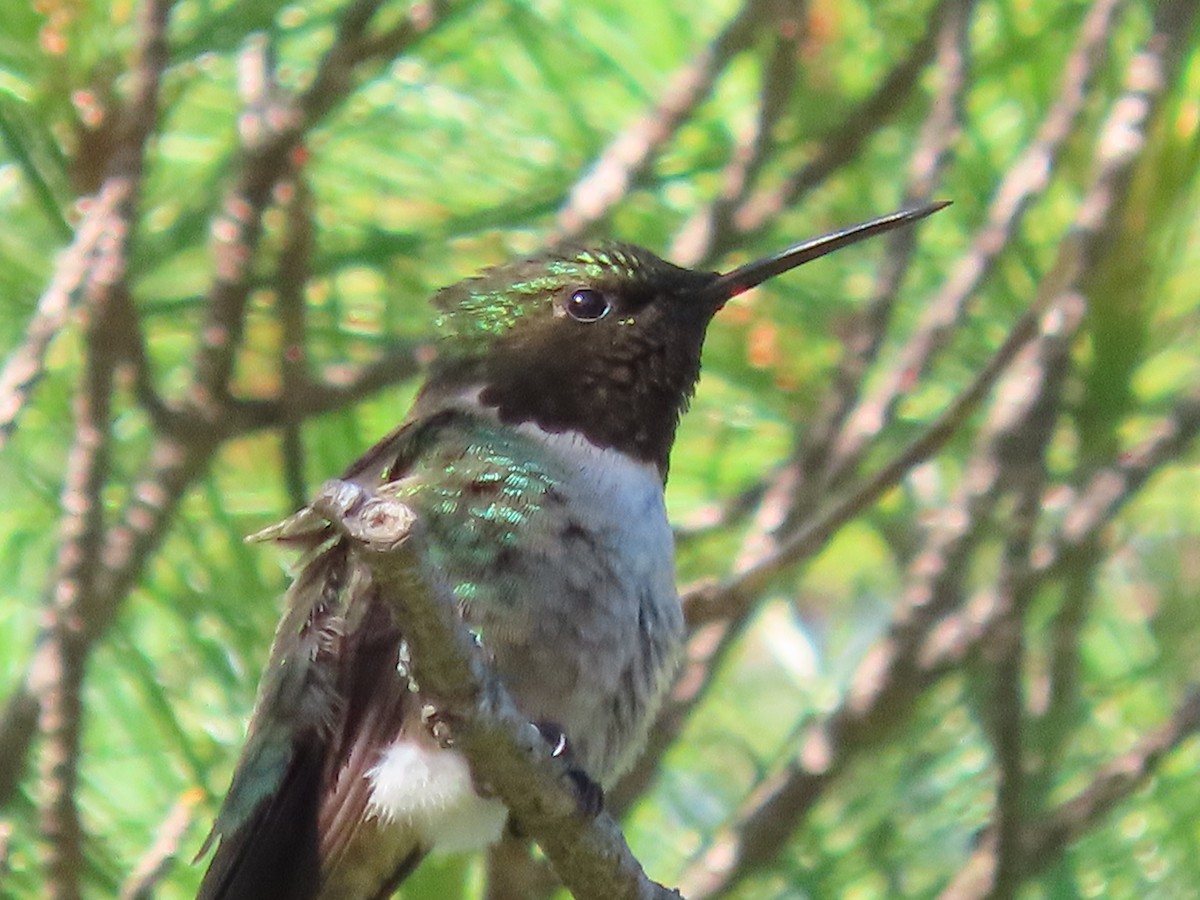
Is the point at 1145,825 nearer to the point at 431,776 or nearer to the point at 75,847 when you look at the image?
the point at 431,776

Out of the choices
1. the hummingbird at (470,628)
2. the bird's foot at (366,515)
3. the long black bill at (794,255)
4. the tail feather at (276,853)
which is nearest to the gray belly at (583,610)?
the hummingbird at (470,628)

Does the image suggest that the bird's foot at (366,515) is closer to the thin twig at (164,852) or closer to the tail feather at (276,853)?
the tail feather at (276,853)

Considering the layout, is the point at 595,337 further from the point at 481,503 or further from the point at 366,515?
the point at 366,515

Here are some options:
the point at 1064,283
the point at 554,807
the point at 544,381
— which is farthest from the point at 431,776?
the point at 1064,283

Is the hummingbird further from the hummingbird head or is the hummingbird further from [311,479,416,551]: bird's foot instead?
[311,479,416,551]: bird's foot

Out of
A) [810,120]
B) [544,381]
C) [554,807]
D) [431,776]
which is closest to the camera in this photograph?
[554,807]

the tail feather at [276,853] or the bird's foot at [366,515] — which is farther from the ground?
the bird's foot at [366,515]
